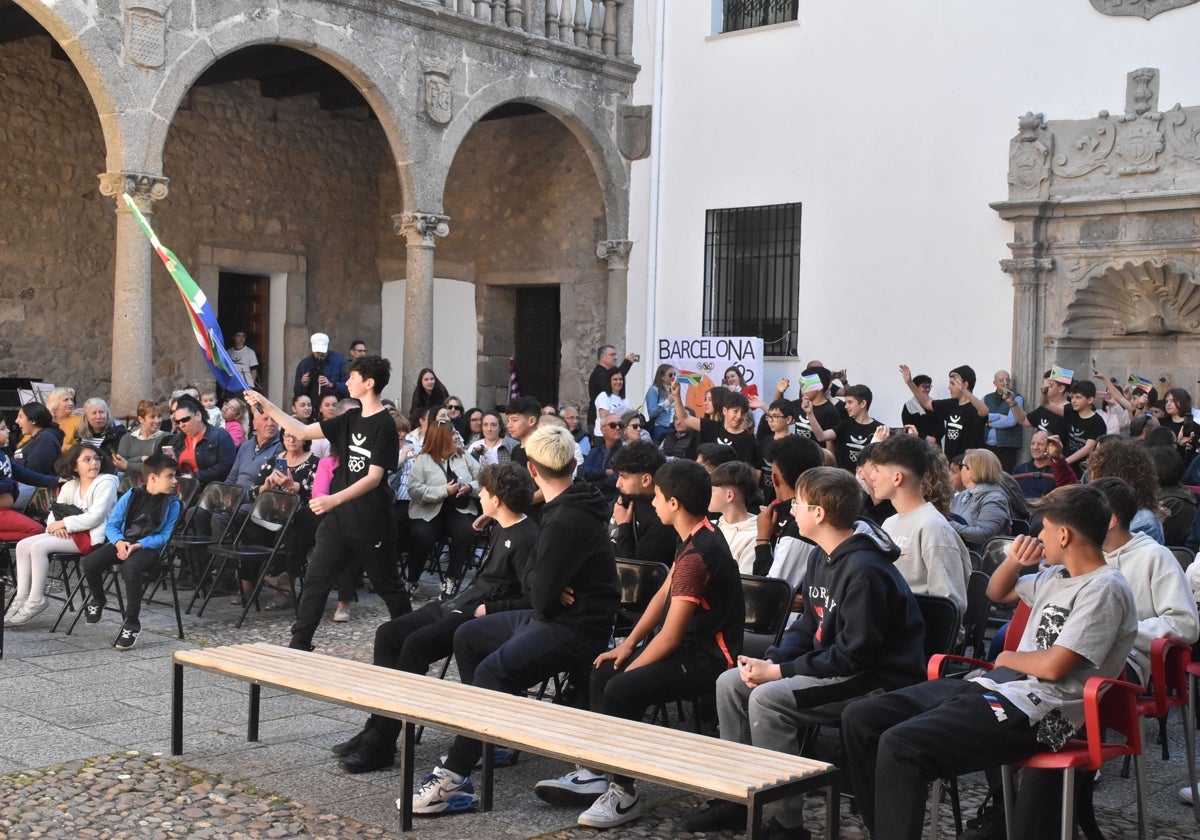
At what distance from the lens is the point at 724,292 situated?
1594cm

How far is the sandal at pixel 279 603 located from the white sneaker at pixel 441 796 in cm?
424

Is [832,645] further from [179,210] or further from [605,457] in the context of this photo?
[179,210]

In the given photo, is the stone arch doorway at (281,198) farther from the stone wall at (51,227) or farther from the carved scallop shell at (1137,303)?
the carved scallop shell at (1137,303)

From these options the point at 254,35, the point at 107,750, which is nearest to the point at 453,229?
the point at 254,35

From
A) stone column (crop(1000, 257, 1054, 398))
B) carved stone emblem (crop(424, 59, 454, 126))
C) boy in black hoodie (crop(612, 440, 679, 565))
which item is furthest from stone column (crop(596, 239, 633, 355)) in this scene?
boy in black hoodie (crop(612, 440, 679, 565))

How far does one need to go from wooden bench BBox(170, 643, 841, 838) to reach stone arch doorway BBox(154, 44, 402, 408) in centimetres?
1103

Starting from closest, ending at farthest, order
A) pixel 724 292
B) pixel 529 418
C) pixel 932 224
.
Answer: pixel 529 418
pixel 932 224
pixel 724 292

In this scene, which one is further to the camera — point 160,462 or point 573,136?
point 573,136

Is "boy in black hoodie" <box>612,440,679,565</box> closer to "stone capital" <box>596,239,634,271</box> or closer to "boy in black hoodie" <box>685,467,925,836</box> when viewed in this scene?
"boy in black hoodie" <box>685,467,925,836</box>

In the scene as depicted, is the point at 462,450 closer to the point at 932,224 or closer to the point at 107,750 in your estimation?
the point at 107,750

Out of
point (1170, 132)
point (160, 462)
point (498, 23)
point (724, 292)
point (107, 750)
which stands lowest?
point (107, 750)

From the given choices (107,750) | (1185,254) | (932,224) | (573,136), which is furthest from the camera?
(573,136)

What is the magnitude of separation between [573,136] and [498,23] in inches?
110

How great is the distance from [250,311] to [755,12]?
23.8ft
